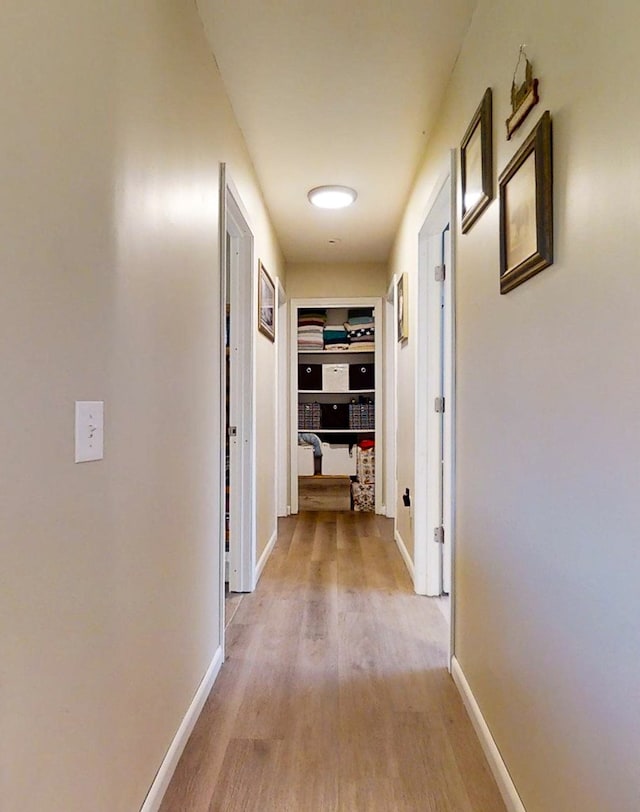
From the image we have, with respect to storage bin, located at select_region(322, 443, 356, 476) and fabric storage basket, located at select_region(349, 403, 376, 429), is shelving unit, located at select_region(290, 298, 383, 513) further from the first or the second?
storage bin, located at select_region(322, 443, 356, 476)

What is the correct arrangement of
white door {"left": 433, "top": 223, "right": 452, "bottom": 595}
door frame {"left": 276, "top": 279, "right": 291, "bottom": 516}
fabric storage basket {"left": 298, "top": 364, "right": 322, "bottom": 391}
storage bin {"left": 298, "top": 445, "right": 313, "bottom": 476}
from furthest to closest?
fabric storage basket {"left": 298, "top": 364, "right": 322, "bottom": 391} → storage bin {"left": 298, "top": 445, "right": 313, "bottom": 476} → door frame {"left": 276, "top": 279, "right": 291, "bottom": 516} → white door {"left": 433, "top": 223, "right": 452, "bottom": 595}

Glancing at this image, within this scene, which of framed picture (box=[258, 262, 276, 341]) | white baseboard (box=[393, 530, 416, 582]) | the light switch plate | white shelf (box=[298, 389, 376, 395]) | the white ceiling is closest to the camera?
the light switch plate

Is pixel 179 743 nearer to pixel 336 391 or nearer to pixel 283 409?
pixel 283 409

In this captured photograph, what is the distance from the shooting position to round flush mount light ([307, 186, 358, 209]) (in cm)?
317

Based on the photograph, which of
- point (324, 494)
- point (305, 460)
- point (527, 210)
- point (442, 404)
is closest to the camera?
point (527, 210)

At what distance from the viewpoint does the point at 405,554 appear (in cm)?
345

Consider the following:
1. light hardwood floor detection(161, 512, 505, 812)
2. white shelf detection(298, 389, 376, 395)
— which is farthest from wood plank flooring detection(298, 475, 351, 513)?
light hardwood floor detection(161, 512, 505, 812)

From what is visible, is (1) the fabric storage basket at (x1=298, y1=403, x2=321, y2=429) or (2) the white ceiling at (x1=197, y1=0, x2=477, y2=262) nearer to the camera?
(2) the white ceiling at (x1=197, y1=0, x2=477, y2=262)

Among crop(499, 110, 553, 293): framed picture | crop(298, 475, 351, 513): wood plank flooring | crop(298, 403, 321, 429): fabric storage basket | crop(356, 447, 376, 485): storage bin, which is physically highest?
crop(499, 110, 553, 293): framed picture

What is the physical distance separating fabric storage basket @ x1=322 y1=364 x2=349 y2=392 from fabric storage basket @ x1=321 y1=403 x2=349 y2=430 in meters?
0.19

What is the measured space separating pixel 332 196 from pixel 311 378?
2415 millimetres

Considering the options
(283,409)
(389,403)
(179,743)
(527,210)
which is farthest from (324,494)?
(527,210)

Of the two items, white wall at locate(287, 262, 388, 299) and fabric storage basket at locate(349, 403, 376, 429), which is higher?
white wall at locate(287, 262, 388, 299)

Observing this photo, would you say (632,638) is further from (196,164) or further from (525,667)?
(196,164)
